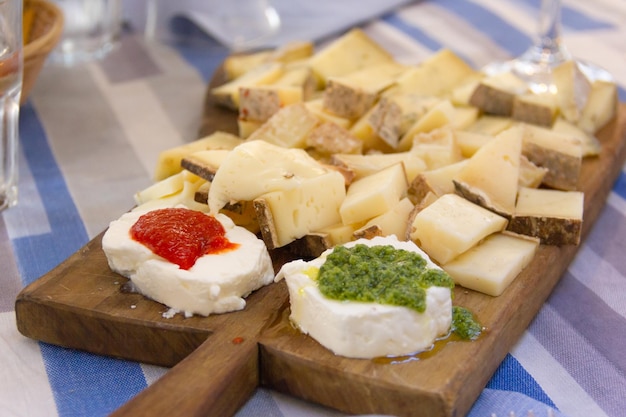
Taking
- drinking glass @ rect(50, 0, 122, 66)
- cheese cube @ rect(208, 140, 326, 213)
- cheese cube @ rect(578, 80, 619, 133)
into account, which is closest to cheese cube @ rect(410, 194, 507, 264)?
cheese cube @ rect(208, 140, 326, 213)

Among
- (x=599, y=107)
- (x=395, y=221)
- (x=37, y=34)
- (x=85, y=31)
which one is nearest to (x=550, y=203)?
(x=395, y=221)

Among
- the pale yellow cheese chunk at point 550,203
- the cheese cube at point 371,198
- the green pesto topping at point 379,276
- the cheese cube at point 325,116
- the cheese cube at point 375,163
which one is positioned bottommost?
the pale yellow cheese chunk at point 550,203

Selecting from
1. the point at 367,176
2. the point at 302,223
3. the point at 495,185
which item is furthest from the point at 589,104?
the point at 302,223

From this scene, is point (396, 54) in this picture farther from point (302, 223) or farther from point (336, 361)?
point (336, 361)

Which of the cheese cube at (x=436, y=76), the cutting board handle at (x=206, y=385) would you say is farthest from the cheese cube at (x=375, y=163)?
the cutting board handle at (x=206, y=385)

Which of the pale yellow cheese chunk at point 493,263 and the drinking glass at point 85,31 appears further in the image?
the drinking glass at point 85,31

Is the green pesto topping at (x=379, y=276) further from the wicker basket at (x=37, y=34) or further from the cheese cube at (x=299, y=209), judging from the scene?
the wicker basket at (x=37, y=34)
